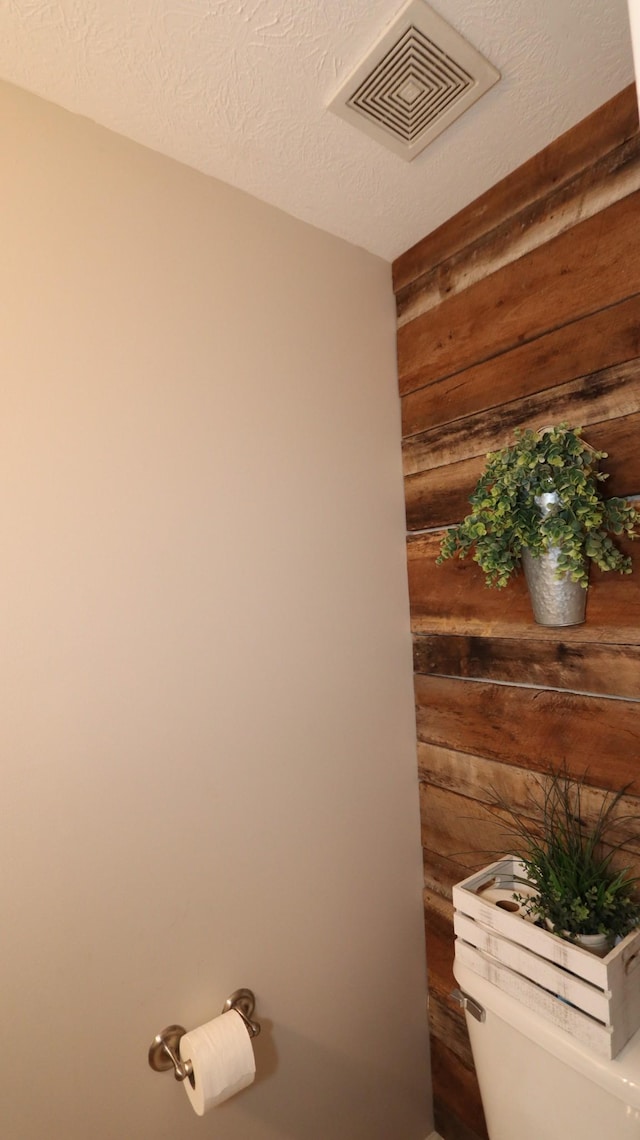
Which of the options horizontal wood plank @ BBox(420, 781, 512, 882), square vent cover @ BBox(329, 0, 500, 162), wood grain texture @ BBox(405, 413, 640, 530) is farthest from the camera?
horizontal wood plank @ BBox(420, 781, 512, 882)

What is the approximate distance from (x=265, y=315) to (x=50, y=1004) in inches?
54.4

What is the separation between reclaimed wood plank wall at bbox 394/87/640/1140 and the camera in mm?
1097

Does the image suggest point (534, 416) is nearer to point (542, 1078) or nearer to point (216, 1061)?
point (542, 1078)

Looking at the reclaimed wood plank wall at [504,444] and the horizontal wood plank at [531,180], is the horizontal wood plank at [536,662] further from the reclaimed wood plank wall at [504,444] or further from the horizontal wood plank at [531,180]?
the horizontal wood plank at [531,180]

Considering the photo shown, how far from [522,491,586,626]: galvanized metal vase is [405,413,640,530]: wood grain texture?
0.55ft

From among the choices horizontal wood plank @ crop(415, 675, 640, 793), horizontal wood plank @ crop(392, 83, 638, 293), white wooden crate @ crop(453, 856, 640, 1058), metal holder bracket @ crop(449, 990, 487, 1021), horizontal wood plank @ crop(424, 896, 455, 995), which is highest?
horizontal wood plank @ crop(392, 83, 638, 293)

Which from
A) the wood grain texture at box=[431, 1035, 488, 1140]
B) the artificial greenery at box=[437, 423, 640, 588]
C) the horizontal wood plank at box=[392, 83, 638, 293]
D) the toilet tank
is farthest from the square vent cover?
the wood grain texture at box=[431, 1035, 488, 1140]

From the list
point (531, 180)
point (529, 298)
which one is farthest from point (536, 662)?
point (531, 180)

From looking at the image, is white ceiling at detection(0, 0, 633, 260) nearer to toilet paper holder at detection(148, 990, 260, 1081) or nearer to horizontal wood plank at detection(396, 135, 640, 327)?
horizontal wood plank at detection(396, 135, 640, 327)

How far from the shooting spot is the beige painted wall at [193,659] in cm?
100

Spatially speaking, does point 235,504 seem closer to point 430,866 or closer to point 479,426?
point 479,426

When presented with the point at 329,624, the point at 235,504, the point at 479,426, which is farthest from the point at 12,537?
the point at 479,426

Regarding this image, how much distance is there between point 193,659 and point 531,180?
1234 millimetres

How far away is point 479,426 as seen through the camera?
1.36 metres
